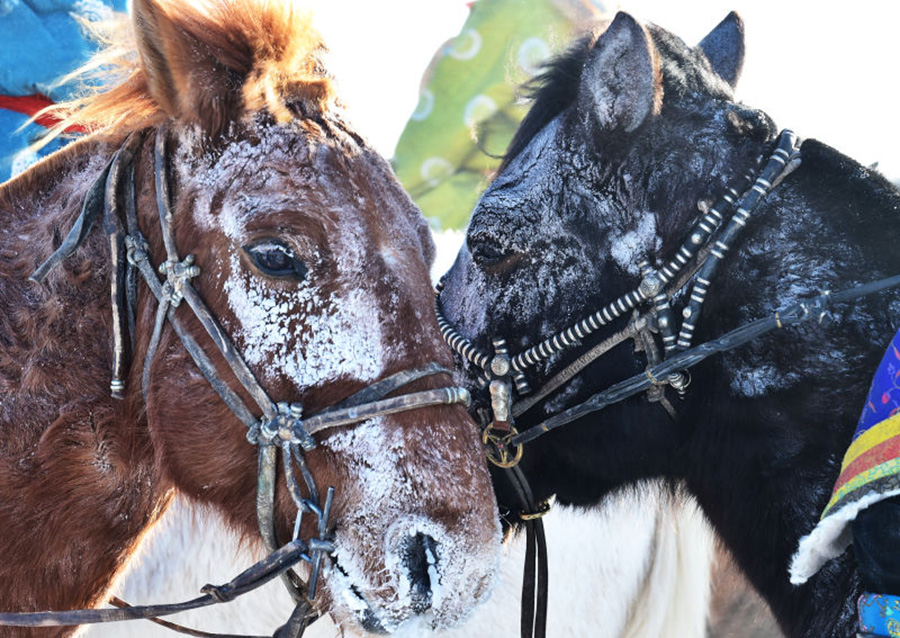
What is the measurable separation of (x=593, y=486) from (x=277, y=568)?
53.2 inches

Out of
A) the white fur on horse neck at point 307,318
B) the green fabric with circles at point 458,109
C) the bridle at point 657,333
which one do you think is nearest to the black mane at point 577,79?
the bridle at point 657,333

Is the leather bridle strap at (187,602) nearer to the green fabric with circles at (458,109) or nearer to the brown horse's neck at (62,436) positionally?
the brown horse's neck at (62,436)

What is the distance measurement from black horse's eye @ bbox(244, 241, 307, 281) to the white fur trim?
1418mm

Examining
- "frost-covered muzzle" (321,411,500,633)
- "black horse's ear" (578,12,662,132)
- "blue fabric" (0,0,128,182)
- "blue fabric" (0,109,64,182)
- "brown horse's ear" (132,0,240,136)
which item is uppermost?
"blue fabric" (0,0,128,182)

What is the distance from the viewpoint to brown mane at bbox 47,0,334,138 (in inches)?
83.4

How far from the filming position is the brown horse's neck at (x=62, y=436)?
2.13 metres

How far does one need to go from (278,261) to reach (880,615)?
1.65 m

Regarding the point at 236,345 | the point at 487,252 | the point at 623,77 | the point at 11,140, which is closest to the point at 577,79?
the point at 623,77

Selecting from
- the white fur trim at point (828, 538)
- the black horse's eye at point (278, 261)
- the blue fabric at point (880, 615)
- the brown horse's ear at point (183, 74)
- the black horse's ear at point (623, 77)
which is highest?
the brown horse's ear at point (183, 74)

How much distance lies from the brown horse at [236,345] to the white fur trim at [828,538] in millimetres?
757

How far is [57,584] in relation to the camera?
218 centimetres

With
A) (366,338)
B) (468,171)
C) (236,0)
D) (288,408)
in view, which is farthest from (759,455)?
(468,171)

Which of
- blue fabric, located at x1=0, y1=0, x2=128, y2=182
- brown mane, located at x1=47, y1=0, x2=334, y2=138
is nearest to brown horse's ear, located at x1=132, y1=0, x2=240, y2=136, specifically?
brown mane, located at x1=47, y1=0, x2=334, y2=138

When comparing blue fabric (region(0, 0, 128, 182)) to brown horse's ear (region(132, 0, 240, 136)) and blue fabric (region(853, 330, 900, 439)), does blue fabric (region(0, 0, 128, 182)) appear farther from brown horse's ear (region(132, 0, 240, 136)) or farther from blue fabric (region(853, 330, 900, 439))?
blue fabric (region(853, 330, 900, 439))
